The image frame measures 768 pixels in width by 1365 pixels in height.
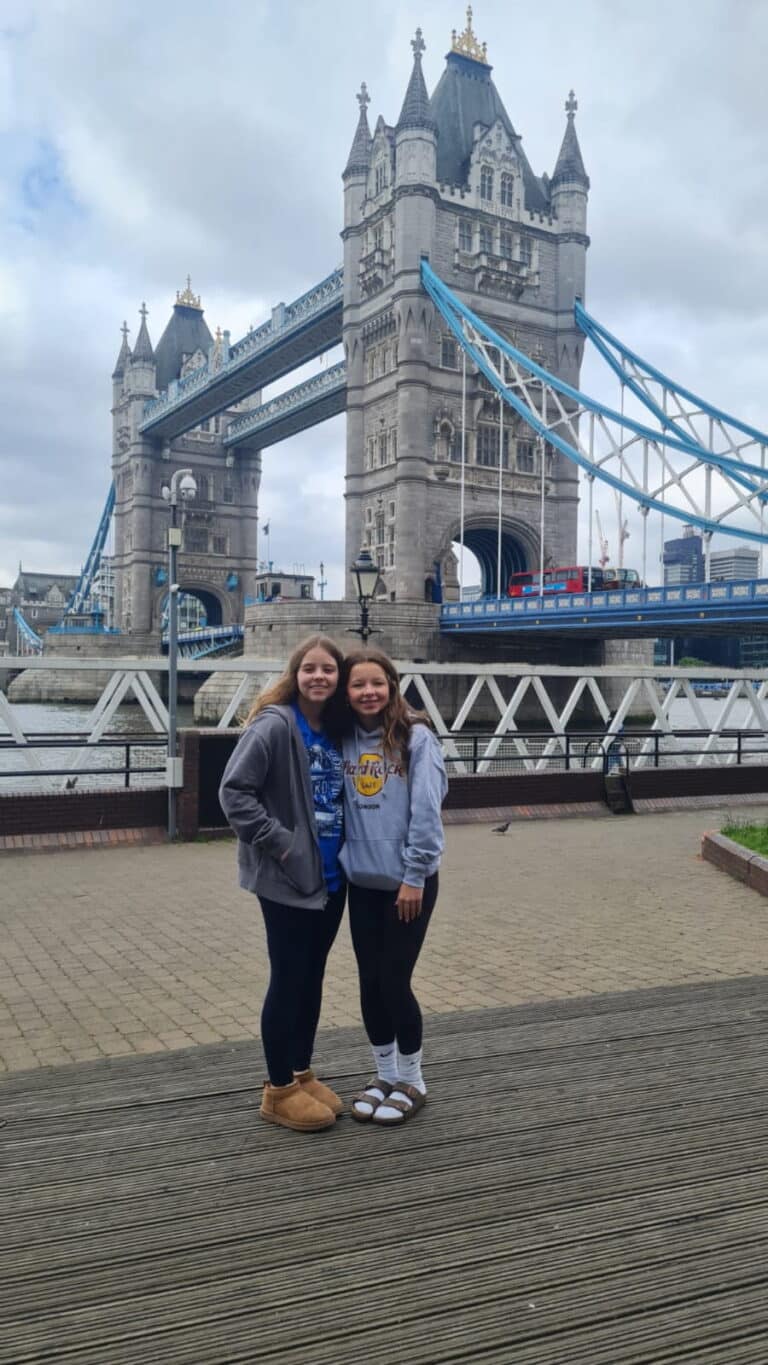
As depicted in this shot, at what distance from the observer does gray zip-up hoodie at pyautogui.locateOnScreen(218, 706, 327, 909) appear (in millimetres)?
3420

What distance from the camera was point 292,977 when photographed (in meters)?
3.53

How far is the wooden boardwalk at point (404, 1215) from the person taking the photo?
2484 mm

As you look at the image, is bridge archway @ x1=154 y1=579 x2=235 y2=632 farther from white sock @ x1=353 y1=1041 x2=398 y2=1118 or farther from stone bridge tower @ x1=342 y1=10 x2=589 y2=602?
white sock @ x1=353 y1=1041 x2=398 y2=1118

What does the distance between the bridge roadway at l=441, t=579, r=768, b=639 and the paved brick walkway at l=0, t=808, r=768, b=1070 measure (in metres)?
23.8

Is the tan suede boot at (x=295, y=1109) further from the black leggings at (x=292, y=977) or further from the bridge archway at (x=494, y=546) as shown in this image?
the bridge archway at (x=494, y=546)

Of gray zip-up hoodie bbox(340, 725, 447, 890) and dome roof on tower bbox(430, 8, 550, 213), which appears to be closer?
gray zip-up hoodie bbox(340, 725, 447, 890)

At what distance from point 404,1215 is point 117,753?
2509 cm

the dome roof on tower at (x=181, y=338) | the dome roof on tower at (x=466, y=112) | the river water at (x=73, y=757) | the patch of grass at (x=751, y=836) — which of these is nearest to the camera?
the patch of grass at (x=751, y=836)

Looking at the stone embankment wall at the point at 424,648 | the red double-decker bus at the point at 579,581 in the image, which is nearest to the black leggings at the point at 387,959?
A: the red double-decker bus at the point at 579,581

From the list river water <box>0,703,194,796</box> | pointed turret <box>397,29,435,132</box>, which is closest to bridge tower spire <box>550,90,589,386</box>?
pointed turret <box>397,29,435,132</box>

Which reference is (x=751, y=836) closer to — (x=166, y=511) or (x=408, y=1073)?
(x=408, y=1073)

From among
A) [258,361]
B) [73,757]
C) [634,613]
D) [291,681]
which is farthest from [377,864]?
[258,361]

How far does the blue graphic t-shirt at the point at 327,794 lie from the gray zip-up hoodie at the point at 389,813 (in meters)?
0.03

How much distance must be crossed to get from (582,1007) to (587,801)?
8204mm
